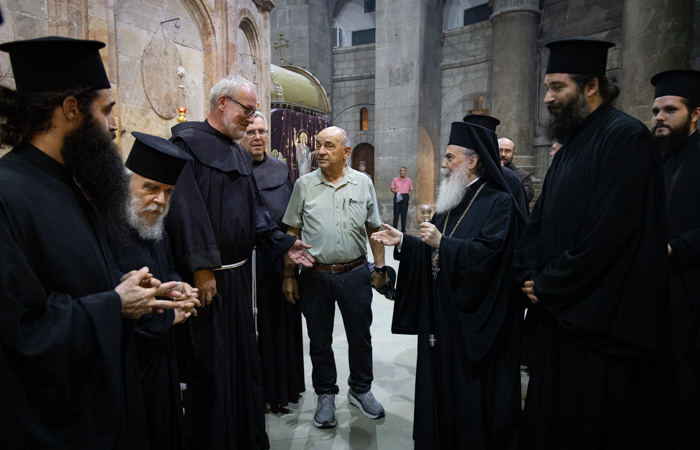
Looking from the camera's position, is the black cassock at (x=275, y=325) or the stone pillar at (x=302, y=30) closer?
the black cassock at (x=275, y=325)

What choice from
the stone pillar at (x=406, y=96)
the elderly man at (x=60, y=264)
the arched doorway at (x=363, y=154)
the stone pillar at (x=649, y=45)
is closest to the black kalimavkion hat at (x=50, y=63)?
the elderly man at (x=60, y=264)

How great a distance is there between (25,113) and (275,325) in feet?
7.75

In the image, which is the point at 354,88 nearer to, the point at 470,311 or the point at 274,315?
the point at 274,315

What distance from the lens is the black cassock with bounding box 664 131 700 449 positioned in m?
2.29

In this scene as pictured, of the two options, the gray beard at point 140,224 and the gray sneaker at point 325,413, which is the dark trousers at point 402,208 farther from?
the gray beard at point 140,224

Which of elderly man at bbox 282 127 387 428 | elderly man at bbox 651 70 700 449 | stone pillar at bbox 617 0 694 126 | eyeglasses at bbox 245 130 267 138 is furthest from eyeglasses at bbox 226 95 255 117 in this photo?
stone pillar at bbox 617 0 694 126

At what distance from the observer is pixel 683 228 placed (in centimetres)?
248

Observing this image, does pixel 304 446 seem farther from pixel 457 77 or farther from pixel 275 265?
pixel 457 77

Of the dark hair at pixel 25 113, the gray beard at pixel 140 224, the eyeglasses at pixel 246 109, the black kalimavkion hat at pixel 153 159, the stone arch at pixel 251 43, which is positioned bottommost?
the gray beard at pixel 140 224

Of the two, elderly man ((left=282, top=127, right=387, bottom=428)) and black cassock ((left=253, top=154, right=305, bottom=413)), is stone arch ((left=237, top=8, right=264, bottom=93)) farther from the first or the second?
elderly man ((left=282, top=127, right=387, bottom=428))

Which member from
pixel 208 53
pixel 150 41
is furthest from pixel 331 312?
pixel 208 53

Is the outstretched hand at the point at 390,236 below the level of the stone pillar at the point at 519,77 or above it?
below

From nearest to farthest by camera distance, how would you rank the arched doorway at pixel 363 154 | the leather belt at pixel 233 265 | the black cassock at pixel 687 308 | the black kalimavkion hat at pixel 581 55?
1. the black kalimavkion hat at pixel 581 55
2. the black cassock at pixel 687 308
3. the leather belt at pixel 233 265
4. the arched doorway at pixel 363 154

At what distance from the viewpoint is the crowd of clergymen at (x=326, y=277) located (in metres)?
1.43
